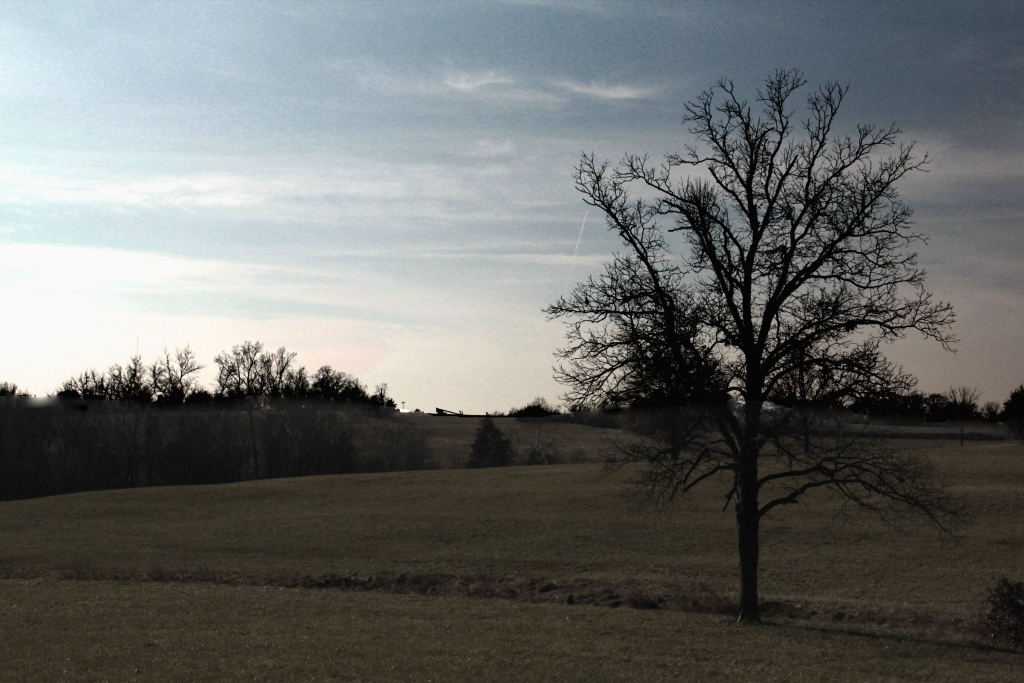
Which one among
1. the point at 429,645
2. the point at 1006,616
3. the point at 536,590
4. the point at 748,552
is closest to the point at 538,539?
the point at 536,590

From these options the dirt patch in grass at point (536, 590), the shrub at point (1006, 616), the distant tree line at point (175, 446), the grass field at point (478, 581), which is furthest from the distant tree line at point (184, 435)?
the shrub at point (1006, 616)

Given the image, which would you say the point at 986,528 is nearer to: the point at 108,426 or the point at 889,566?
the point at 889,566

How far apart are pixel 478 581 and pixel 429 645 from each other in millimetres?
11126

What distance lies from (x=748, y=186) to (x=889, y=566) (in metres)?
16.5


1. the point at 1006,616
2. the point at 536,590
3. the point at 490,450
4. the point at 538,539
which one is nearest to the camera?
the point at 1006,616

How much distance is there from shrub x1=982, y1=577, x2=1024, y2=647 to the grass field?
2.83 ft

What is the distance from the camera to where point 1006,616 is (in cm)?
1777

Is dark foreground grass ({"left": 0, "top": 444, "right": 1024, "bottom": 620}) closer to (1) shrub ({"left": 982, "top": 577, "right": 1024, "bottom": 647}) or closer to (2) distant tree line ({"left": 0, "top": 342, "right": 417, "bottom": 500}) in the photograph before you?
(1) shrub ({"left": 982, "top": 577, "right": 1024, "bottom": 647})

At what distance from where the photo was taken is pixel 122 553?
3350cm

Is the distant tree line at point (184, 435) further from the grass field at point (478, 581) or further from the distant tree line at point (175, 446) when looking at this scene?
the grass field at point (478, 581)

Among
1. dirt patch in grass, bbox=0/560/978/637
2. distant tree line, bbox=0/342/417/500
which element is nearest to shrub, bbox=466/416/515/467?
distant tree line, bbox=0/342/417/500

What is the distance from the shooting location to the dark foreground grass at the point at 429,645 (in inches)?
541

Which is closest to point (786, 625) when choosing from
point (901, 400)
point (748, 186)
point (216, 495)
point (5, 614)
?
point (901, 400)

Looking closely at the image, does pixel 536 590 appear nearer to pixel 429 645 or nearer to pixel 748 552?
pixel 748 552
